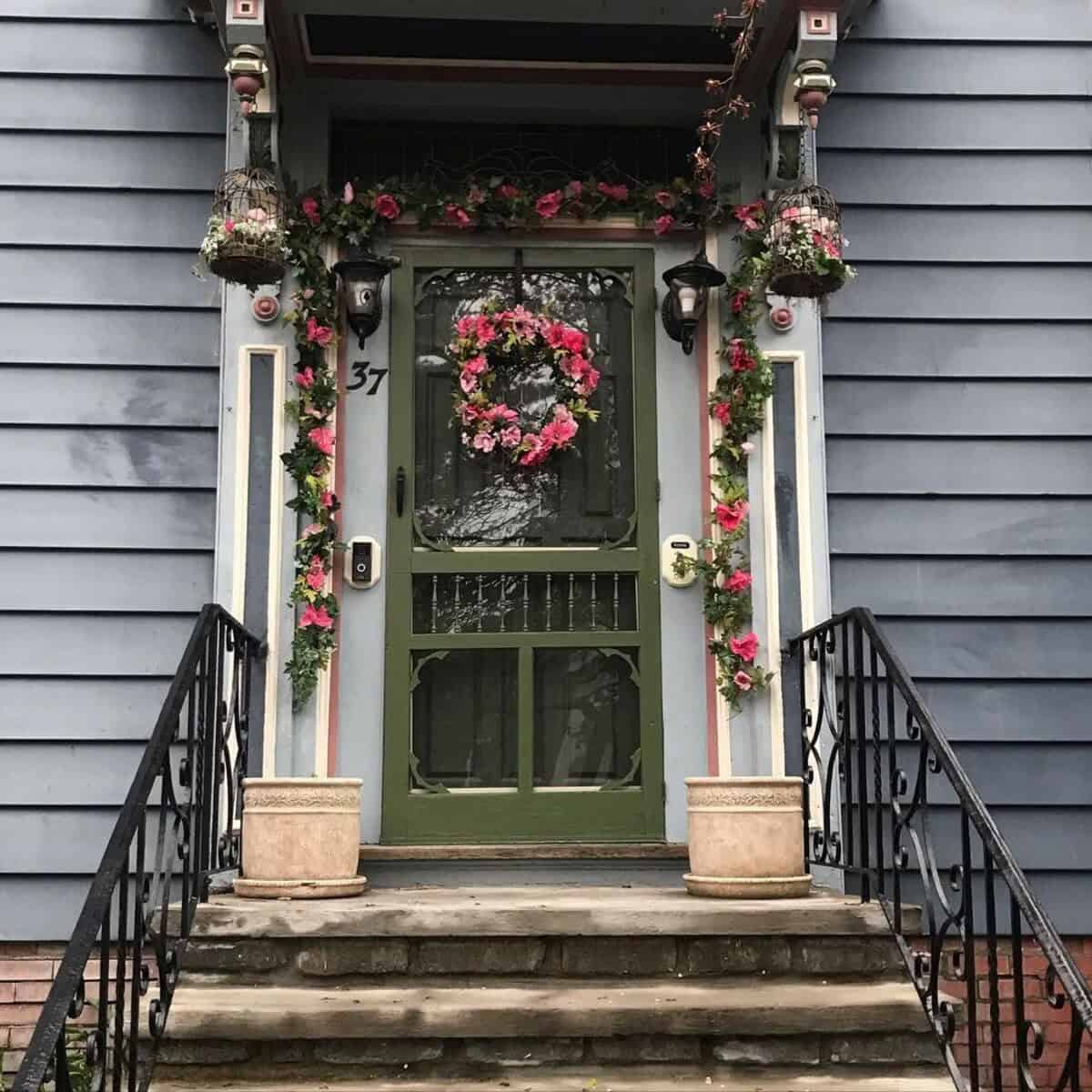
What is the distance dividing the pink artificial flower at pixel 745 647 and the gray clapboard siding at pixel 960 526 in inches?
16.1

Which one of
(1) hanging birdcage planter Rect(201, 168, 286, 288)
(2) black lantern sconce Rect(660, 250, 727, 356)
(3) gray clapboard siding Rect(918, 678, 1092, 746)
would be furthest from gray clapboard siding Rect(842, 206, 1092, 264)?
(1) hanging birdcage planter Rect(201, 168, 286, 288)

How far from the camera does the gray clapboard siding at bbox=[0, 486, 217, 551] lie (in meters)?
4.46

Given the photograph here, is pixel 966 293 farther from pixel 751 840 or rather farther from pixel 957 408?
pixel 751 840

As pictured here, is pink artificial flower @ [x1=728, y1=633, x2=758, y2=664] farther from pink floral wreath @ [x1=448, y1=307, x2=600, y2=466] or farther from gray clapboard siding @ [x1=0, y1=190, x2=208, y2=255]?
gray clapboard siding @ [x1=0, y1=190, x2=208, y2=255]

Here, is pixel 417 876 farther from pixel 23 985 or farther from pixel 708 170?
pixel 708 170

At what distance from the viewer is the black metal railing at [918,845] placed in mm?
3240

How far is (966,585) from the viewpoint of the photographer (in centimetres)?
459

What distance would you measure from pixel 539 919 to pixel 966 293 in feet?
8.28

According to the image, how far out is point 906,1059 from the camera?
3229 mm

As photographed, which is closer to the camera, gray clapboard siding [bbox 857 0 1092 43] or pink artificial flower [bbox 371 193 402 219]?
pink artificial flower [bbox 371 193 402 219]

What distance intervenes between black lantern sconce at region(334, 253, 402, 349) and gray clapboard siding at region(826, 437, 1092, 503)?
4.89 ft

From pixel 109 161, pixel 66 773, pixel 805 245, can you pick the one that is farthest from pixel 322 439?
pixel 805 245

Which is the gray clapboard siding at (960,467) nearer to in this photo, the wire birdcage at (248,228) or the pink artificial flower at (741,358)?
the pink artificial flower at (741,358)

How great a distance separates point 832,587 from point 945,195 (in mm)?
1357
